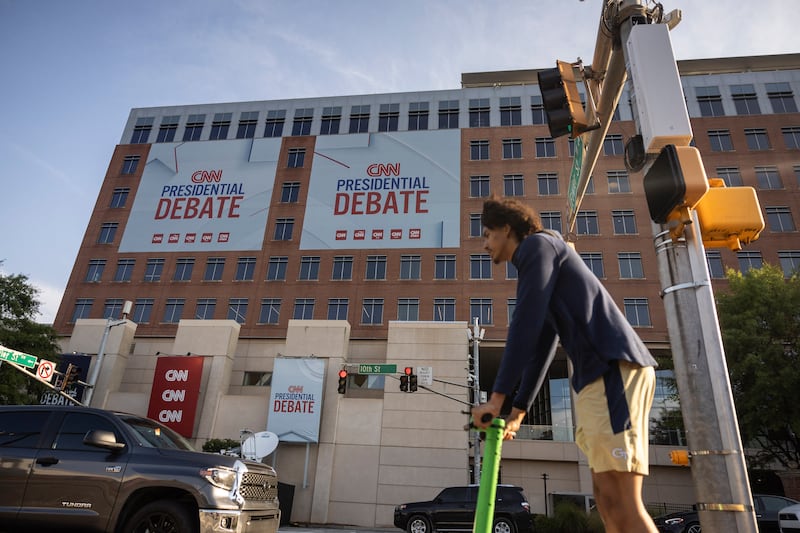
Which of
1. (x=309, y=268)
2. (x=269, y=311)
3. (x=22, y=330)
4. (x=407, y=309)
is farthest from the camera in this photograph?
(x=309, y=268)

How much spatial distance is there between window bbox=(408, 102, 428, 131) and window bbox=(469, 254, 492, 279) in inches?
535

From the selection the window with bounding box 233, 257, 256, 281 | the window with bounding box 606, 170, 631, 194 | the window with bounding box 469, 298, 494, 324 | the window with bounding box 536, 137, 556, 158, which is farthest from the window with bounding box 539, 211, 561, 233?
the window with bounding box 233, 257, 256, 281

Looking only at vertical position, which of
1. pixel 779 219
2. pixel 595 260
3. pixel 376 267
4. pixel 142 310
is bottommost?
pixel 142 310

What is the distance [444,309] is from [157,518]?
3174 cm

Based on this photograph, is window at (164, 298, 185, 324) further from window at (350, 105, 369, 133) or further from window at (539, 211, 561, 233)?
window at (539, 211, 561, 233)

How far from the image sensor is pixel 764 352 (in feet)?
75.2

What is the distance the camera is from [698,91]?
42.7 meters

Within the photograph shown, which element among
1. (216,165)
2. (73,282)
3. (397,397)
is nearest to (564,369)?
(397,397)

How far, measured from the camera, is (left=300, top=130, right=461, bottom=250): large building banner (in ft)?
130

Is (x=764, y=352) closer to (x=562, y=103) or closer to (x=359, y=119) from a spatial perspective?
(x=562, y=103)

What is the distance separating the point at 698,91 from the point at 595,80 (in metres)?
44.9

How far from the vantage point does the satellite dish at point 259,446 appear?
24.4 m

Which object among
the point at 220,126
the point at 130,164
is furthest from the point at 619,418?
the point at 130,164

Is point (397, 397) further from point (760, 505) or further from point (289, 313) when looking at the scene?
point (760, 505)
